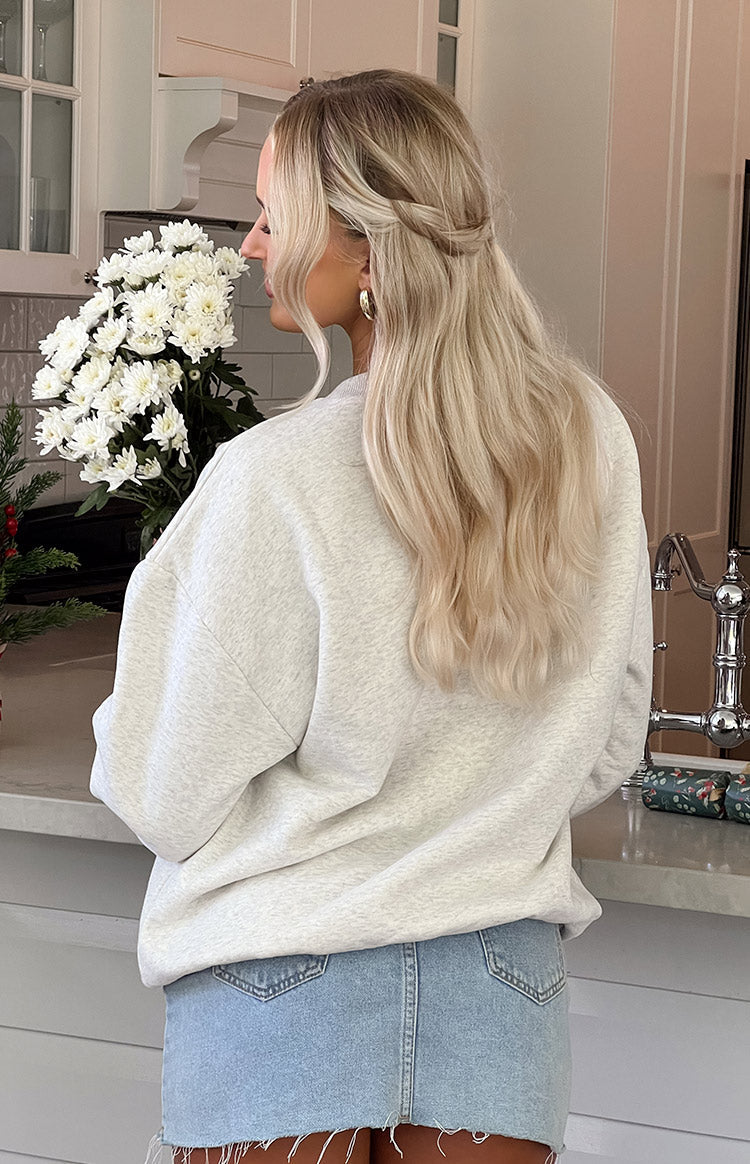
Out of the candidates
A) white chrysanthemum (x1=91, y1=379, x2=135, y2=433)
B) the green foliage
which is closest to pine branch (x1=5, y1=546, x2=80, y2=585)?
the green foliage

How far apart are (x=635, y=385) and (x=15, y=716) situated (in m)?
2.51

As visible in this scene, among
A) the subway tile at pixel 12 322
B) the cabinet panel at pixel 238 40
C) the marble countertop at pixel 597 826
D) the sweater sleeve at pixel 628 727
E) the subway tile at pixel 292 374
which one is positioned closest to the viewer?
the sweater sleeve at pixel 628 727

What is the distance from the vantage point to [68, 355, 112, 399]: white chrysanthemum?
1551 millimetres

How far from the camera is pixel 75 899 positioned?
6.07ft

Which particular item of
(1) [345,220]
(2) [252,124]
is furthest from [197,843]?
(2) [252,124]

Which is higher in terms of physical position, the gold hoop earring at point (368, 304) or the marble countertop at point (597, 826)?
the gold hoop earring at point (368, 304)

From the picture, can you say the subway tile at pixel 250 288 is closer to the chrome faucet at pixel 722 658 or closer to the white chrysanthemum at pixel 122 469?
the chrome faucet at pixel 722 658

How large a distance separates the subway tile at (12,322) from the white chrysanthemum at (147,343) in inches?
78.0

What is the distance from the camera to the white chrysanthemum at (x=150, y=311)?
1.55 meters

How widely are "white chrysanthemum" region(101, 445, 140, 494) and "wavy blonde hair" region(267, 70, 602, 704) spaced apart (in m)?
0.40

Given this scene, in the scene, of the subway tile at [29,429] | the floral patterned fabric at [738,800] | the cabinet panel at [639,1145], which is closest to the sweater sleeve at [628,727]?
the floral patterned fabric at [738,800]

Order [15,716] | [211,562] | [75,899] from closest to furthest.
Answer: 1. [211,562]
2. [75,899]
3. [15,716]

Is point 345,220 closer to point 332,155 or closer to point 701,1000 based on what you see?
point 332,155

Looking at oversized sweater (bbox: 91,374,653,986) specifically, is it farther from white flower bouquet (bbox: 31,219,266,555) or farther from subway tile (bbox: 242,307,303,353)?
subway tile (bbox: 242,307,303,353)
